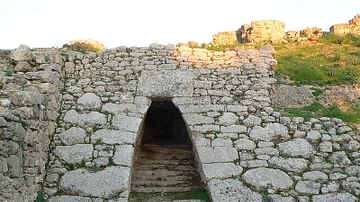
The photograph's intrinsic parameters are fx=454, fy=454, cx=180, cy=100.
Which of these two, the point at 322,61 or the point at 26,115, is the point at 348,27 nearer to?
the point at 322,61

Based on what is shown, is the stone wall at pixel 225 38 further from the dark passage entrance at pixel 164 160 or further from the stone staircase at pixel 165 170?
the stone staircase at pixel 165 170

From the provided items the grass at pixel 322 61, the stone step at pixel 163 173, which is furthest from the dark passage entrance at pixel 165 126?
the grass at pixel 322 61

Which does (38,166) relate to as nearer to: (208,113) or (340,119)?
(208,113)

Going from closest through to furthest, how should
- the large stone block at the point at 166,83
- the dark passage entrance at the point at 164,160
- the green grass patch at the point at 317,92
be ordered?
the dark passage entrance at the point at 164,160 < the large stone block at the point at 166,83 < the green grass patch at the point at 317,92

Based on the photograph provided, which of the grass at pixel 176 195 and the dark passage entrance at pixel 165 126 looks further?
the dark passage entrance at pixel 165 126

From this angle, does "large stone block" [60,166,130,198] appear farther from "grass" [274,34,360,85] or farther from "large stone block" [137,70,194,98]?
"grass" [274,34,360,85]

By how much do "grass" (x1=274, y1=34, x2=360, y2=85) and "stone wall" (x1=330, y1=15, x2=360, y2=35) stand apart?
0.60m

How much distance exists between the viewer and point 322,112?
300 inches

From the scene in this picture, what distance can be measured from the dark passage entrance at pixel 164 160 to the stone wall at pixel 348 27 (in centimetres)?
462

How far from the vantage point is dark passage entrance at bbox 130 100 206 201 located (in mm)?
7423

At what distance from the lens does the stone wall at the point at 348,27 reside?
1139 centimetres

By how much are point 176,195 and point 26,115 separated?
8.72 ft

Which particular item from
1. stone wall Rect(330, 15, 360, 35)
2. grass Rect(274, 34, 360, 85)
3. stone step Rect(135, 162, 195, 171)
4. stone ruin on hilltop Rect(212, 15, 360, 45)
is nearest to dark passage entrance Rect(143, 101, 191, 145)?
stone step Rect(135, 162, 195, 171)

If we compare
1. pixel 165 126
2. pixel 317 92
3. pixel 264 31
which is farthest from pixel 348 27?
pixel 165 126
